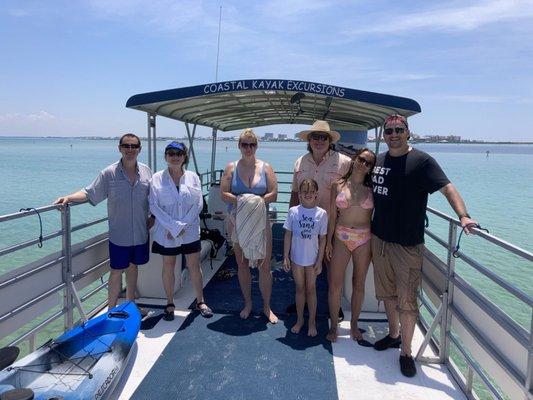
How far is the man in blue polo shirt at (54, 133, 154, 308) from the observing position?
12.5 feet

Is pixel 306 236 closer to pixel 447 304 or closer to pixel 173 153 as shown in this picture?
pixel 447 304

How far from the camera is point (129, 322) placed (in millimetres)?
3537

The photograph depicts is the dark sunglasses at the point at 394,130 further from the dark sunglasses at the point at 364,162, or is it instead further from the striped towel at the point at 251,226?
the striped towel at the point at 251,226

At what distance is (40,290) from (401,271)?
308 cm

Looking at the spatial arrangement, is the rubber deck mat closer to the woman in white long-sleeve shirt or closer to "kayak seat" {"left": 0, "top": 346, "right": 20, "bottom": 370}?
the woman in white long-sleeve shirt

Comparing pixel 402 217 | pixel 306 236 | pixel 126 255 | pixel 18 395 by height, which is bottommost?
pixel 18 395

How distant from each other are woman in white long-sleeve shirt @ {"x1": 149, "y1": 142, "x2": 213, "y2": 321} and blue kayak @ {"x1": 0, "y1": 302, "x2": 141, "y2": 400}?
0.68 m

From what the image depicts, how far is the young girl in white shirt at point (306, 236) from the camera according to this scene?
3.69 m

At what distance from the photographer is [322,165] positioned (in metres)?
3.86

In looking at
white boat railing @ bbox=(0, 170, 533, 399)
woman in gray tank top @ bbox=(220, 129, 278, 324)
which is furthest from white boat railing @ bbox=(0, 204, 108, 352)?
woman in gray tank top @ bbox=(220, 129, 278, 324)

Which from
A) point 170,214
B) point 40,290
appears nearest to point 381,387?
point 170,214

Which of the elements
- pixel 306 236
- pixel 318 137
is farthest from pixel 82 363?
pixel 318 137

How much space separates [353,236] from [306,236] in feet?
1.42

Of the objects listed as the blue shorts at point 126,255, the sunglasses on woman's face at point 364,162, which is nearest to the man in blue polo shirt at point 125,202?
the blue shorts at point 126,255
